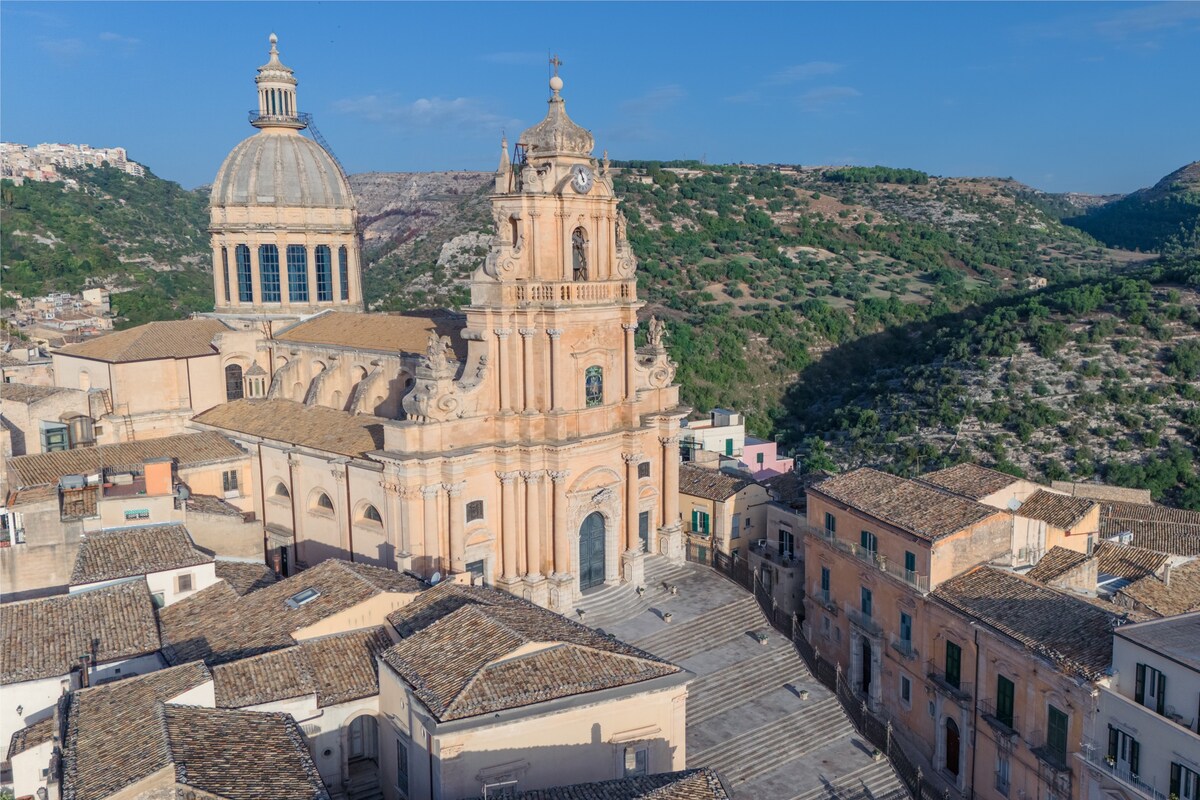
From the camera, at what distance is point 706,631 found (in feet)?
A: 98.8

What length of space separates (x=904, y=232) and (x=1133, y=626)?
82.9m

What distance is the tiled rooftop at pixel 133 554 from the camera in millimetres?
24578

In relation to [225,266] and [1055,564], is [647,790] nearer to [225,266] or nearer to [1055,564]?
[1055,564]

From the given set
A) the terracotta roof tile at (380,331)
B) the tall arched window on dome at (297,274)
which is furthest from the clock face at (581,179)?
the tall arched window on dome at (297,274)

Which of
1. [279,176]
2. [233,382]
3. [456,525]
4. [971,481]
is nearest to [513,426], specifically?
[456,525]

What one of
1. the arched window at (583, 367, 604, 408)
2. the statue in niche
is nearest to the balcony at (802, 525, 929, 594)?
the arched window at (583, 367, 604, 408)

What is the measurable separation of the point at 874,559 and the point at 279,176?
27.8 meters

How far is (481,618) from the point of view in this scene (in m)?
20.3

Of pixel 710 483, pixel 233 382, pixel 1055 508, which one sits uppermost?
pixel 233 382

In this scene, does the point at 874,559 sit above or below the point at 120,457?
below

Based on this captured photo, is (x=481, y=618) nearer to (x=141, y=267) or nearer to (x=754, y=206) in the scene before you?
(x=141, y=267)

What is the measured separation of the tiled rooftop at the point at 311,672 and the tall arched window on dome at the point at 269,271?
23443 mm

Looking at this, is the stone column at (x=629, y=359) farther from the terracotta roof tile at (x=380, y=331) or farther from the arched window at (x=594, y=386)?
the terracotta roof tile at (x=380, y=331)

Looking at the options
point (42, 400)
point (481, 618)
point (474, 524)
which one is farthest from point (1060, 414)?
point (42, 400)
